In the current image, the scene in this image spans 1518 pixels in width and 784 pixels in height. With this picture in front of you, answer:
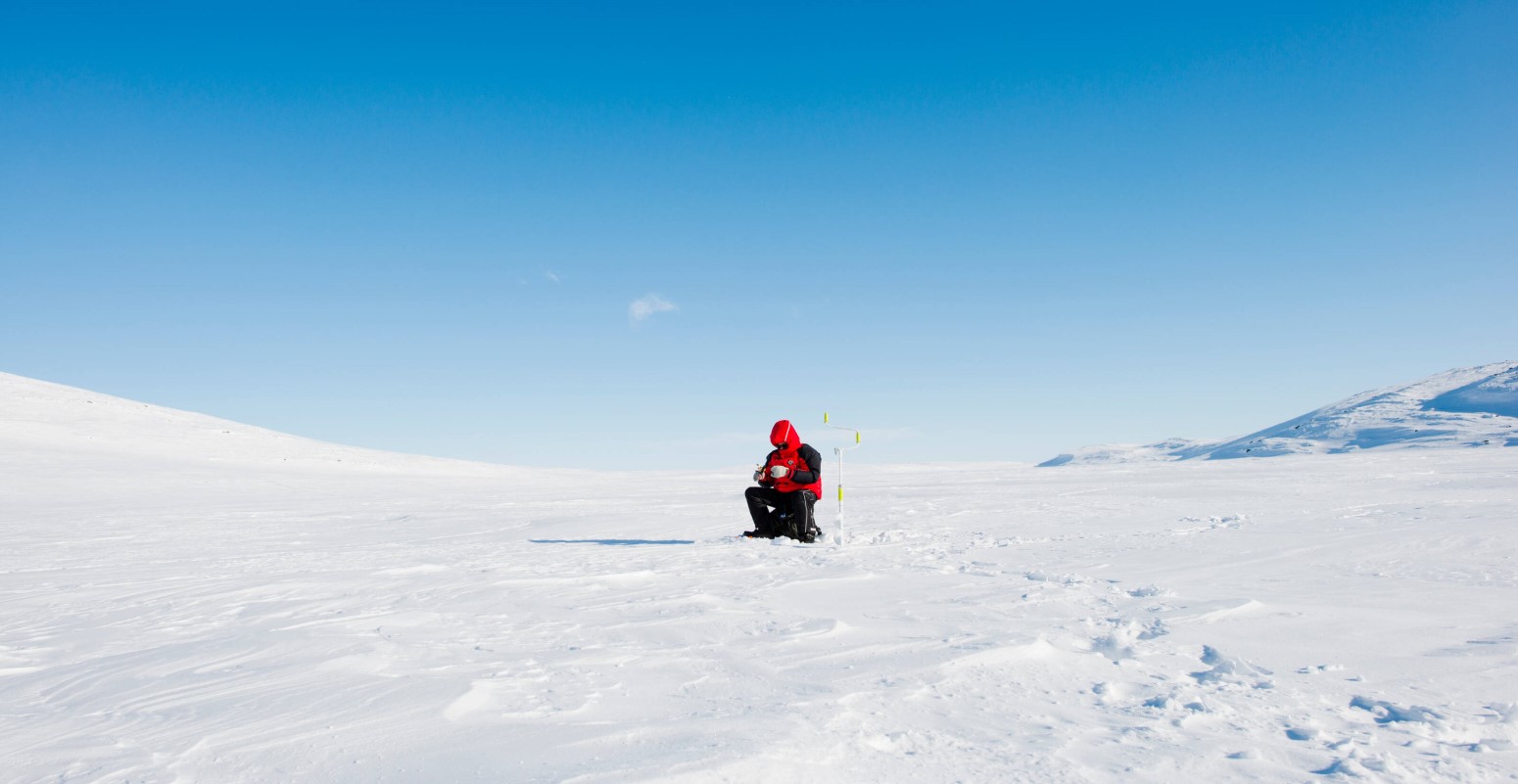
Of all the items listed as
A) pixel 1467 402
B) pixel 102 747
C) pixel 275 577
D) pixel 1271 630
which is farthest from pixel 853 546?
pixel 1467 402

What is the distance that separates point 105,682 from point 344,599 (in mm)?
2241

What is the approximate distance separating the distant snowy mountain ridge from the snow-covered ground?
43.4m

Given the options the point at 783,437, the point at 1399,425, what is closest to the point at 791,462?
the point at 783,437

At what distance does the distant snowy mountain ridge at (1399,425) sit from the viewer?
47.5 metres

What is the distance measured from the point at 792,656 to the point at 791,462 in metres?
6.20

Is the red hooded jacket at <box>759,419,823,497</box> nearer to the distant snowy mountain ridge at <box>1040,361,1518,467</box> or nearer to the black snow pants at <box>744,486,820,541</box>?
the black snow pants at <box>744,486,820,541</box>

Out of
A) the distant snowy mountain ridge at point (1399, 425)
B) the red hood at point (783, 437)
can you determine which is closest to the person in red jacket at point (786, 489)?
the red hood at point (783, 437)

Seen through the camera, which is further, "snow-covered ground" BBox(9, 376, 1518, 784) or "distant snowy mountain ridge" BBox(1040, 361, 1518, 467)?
"distant snowy mountain ridge" BBox(1040, 361, 1518, 467)

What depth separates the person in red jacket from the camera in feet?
33.6

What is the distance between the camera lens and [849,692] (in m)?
3.52

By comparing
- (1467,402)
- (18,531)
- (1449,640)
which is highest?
(1467,402)

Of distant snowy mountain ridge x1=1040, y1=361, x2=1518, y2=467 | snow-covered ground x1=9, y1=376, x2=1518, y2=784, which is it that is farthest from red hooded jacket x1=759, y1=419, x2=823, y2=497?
distant snowy mountain ridge x1=1040, y1=361, x2=1518, y2=467

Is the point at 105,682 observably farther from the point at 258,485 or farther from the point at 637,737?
the point at 258,485

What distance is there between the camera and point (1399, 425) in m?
55.0
